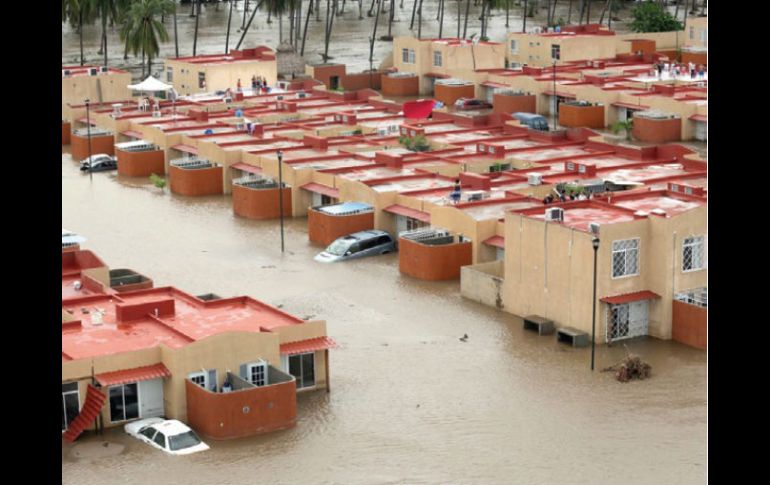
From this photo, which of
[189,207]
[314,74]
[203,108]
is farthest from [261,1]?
[189,207]

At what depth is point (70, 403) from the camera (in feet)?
79.5

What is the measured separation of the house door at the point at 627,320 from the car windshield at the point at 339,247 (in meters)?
10.9

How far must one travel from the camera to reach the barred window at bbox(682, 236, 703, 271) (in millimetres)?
30719

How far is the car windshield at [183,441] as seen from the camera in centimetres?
2355

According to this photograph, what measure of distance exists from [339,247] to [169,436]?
16693 mm

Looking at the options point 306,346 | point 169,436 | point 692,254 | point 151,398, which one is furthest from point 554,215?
point 169,436

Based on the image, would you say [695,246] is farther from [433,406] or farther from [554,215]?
[433,406]

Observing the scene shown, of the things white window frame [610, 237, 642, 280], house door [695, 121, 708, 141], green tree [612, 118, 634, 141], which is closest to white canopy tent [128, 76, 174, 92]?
green tree [612, 118, 634, 141]

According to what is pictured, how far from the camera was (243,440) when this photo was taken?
24062mm

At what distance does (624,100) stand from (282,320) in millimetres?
40077

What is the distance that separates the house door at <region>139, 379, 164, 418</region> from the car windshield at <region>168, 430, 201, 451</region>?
4.29 ft

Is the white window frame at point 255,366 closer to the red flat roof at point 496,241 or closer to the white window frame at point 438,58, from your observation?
the red flat roof at point 496,241
